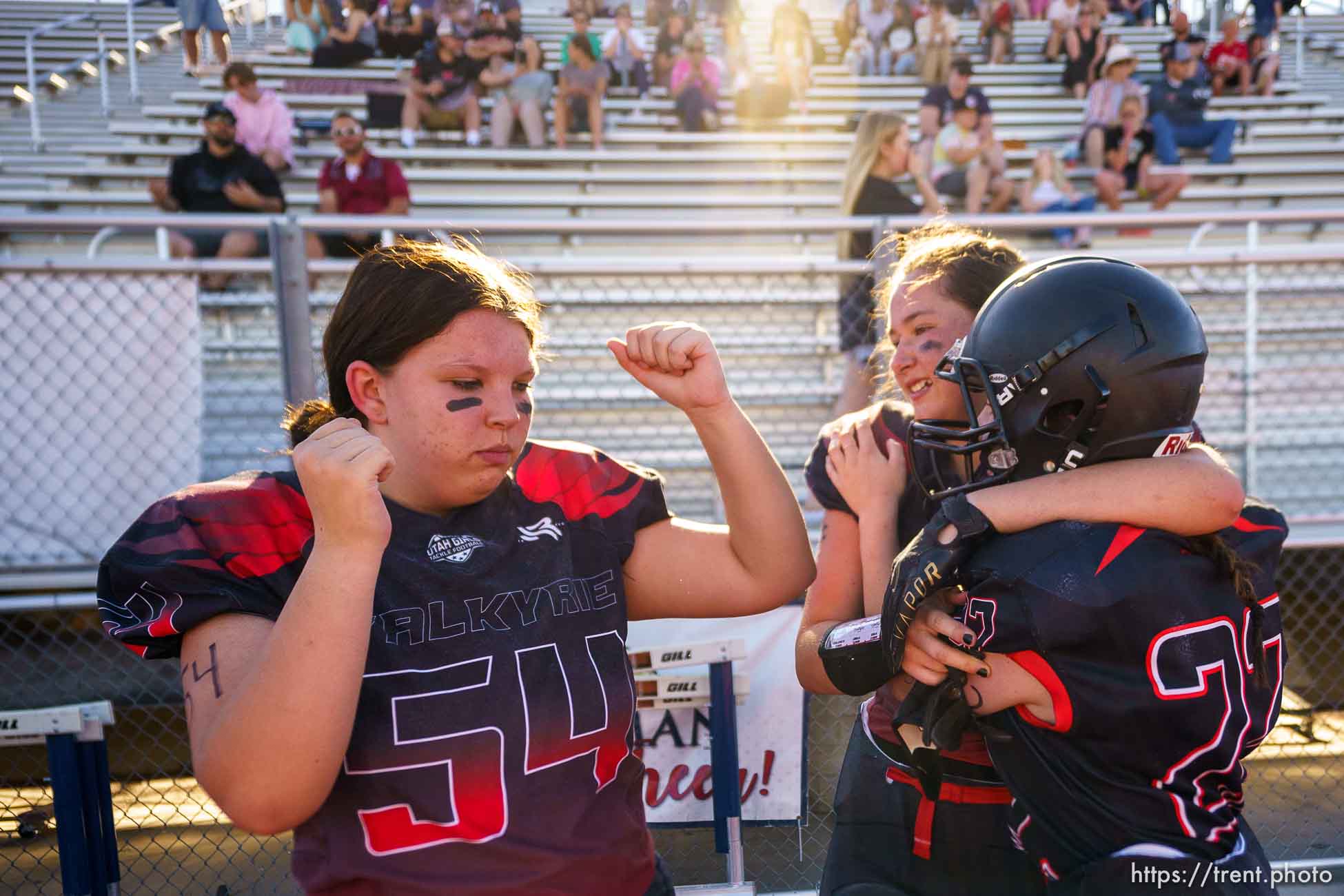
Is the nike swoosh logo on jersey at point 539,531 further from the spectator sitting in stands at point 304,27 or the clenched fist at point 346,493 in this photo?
→ the spectator sitting in stands at point 304,27

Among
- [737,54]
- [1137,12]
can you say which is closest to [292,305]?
[737,54]

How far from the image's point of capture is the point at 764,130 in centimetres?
1166

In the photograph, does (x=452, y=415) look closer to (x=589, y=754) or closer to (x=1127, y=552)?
(x=589, y=754)

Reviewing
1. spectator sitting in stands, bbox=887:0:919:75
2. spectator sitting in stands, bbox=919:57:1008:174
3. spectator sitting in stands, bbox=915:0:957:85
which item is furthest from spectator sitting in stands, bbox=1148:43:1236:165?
spectator sitting in stands, bbox=887:0:919:75

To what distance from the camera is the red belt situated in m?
1.87

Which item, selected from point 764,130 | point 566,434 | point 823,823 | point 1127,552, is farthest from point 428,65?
point 1127,552

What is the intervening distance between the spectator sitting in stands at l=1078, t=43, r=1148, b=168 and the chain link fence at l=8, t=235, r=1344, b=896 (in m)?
4.68

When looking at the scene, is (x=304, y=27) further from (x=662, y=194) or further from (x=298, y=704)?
(x=298, y=704)

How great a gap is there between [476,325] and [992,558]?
905 millimetres

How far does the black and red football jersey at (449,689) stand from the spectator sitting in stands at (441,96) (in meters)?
9.19

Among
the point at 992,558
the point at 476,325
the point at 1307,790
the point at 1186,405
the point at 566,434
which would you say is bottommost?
the point at 1307,790

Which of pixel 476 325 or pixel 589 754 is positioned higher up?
pixel 476 325

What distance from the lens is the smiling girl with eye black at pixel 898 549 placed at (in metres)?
1.69

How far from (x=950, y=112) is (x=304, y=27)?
7567 mm
